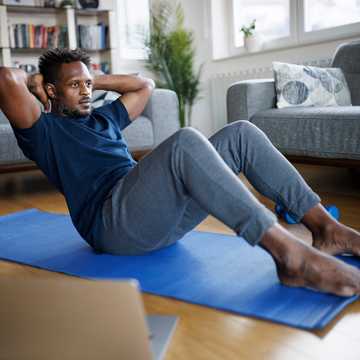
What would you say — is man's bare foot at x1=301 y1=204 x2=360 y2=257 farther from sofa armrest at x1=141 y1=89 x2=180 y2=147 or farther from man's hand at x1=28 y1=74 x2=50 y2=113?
sofa armrest at x1=141 y1=89 x2=180 y2=147

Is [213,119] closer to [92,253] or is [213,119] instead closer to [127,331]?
[92,253]

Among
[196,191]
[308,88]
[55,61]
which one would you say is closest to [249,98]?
[308,88]

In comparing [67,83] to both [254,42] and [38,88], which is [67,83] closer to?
[38,88]

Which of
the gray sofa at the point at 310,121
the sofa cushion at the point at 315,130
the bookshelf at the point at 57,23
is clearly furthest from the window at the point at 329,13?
the bookshelf at the point at 57,23

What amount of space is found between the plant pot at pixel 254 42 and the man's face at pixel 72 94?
2.92 metres

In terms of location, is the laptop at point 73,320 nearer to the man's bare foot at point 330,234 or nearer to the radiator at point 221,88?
the man's bare foot at point 330,234

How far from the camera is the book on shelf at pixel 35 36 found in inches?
175

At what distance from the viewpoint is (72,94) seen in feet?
4.33

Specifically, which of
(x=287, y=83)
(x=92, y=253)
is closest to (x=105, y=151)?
(x=92, y=253)

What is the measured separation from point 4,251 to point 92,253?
372mm

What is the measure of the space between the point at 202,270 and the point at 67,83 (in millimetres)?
723

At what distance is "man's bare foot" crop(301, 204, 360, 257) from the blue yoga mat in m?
0.05

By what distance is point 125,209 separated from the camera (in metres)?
1.12

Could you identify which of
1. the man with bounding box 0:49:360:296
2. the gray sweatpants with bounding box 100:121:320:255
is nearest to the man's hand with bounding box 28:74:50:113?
the man with bounding box 0:49:360:296
